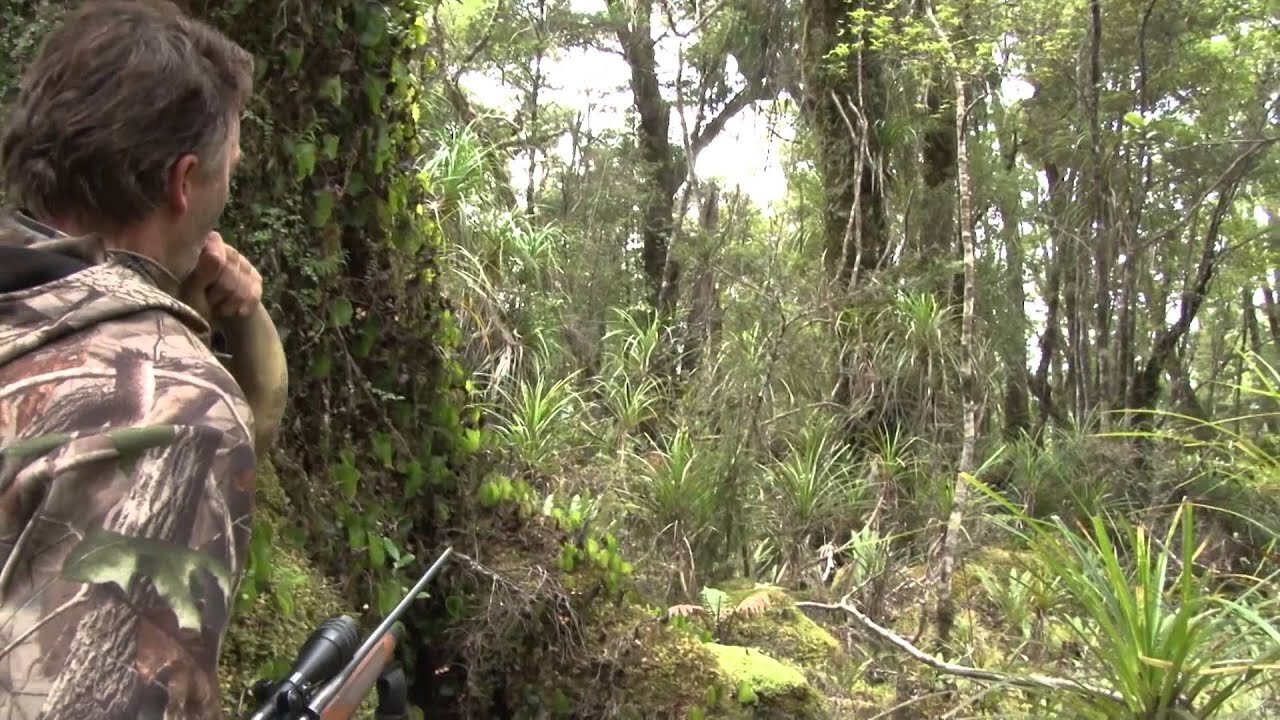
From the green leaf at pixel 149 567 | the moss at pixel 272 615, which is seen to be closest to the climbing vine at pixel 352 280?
the moss at pixel 272 615

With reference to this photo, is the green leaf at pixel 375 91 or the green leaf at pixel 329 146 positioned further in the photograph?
the green leaf at pixel 375 91

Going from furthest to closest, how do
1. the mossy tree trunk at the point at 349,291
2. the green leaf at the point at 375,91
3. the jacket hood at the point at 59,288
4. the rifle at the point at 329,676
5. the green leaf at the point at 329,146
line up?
the green leaf at the point at 375,91 < the green leaf at the point at 329,146 < the mossy tree trunk at the point at 349,291 < the rifle at the point at 329,676 < the jacket hood at the point at 59,288

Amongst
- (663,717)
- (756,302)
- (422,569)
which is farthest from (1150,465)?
(422,569)

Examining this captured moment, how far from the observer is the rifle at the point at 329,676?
54.6 inches

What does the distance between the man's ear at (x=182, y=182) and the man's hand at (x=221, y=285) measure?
1.06ft

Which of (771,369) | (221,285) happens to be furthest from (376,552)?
(771,369)

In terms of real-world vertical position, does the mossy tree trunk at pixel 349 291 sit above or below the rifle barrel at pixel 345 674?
above

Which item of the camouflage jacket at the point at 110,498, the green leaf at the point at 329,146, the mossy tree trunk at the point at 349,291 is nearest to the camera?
the camouflage jacket at the point at 110,498

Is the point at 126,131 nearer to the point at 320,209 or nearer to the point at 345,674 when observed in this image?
the point at 345,674

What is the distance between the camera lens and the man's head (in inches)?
50.4

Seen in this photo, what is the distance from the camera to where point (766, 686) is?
13.0 feet

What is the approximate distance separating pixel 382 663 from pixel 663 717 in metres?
2.17

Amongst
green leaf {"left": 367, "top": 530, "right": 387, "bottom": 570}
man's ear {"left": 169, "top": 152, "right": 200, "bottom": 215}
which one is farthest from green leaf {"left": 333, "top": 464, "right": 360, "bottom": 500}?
man's ear {"left": 169, "top": 152, "right": 200, "bottom": 215}

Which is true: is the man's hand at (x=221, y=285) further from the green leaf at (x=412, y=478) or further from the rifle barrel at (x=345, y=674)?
the green leaf at (x=412, y=478)
